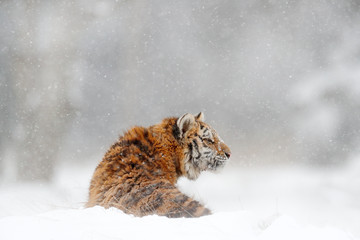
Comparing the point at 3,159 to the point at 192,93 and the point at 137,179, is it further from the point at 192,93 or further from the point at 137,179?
the point at 192,93

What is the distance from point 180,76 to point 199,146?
40.1m

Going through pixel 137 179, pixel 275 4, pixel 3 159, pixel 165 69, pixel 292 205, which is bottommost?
pixel 137 179

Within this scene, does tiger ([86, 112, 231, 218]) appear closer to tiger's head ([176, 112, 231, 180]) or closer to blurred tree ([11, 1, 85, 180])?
tiger's head ([176, 112, 231, 180])

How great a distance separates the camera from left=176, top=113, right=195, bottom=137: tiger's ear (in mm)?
4938

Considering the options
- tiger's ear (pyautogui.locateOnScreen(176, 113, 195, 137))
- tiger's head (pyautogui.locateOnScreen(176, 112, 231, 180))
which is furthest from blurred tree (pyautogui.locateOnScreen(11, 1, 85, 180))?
tiger's ear (pyautogui.locateOnScreen(176, 113, 195, 137))

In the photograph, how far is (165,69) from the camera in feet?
151

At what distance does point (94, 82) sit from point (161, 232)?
3144cm

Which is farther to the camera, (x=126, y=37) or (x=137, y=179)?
(x=126, y=37)

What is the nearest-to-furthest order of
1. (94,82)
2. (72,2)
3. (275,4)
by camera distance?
(72,2)
(94,82)
(275,4)

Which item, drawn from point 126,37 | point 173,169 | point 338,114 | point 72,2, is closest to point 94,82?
point 126,37

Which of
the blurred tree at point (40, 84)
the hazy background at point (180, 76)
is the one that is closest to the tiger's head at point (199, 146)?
the blurred tree at point (40, 84)

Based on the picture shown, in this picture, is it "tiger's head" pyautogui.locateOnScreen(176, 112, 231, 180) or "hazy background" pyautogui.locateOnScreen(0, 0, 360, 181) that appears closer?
"tiger's head" pyautogui.locateOnScreen(176, 112, 231, 180)

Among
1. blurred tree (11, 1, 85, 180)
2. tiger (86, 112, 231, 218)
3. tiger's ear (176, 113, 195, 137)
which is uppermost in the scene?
blurred tree (11, 1, 85, 180)

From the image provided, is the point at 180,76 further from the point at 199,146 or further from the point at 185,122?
the point at 185,122
